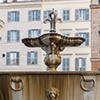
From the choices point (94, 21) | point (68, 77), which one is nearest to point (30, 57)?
point (94, 21)

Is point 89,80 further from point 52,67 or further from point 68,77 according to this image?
point 52,67

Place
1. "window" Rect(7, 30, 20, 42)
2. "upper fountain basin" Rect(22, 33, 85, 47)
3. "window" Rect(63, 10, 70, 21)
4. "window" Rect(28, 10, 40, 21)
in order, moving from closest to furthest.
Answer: "upper fountain basin" Rect(22, 33, 85, 47), "window" Rect(63, 10, 70, 21), "window" Rect(28, 10, 40, 21), "window" Rect(7, 30, 20, 42)

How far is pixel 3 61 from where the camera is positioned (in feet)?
145

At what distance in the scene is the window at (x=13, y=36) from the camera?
43938 millimetres

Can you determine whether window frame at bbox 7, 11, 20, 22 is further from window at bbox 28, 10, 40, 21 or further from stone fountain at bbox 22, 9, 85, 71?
stone fountain at bbox 22, 9, 85, 71

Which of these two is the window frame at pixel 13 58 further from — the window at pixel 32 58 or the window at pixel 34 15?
the window at pixel 34 15

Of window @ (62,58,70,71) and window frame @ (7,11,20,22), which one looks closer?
window @ (62,58,70,71)

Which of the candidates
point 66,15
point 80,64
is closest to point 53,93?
point 80,64

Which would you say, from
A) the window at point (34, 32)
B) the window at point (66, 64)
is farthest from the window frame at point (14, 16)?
the window at point (66, 64)

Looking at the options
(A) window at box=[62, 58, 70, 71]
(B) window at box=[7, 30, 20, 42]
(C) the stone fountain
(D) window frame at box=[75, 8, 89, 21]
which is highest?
(D) window frame at box=[75, 8, 89, 21]

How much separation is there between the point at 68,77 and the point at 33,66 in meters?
32.7

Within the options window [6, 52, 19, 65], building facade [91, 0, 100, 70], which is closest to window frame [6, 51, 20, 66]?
window [6, 52, 19, 65]

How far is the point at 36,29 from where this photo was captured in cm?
4344

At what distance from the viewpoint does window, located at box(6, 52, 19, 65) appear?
43.3 m
